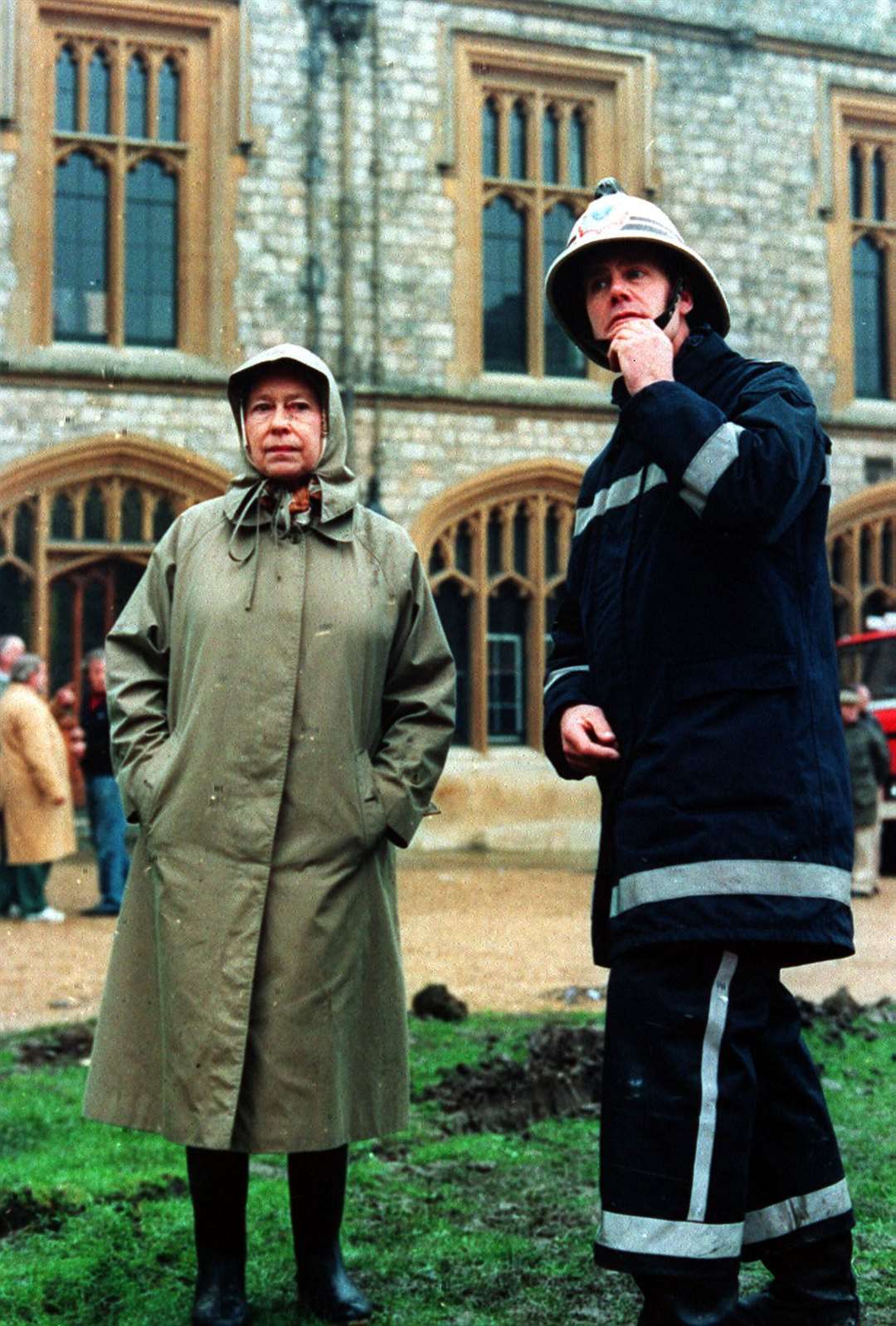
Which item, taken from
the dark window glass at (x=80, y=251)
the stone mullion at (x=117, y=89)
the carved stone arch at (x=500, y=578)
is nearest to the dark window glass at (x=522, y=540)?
the carved stone arch at (x=500, y=578)

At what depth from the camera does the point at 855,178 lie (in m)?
16.8

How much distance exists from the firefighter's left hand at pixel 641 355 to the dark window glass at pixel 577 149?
44.4ft

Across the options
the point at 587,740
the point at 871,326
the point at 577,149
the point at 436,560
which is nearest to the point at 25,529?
the point at 436,560

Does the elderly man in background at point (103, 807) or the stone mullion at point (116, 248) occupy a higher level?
the stone mullion at point (116, 248)

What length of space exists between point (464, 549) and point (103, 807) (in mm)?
5682

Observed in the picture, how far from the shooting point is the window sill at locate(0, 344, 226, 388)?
13.5 meters

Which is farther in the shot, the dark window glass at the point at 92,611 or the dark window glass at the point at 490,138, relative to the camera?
the dark window glass at the point at 490,138

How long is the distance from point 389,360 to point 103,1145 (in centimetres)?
1072

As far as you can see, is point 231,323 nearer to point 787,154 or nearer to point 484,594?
point 484,594

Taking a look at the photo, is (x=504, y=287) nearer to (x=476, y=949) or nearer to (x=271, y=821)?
(x=476, y=949)

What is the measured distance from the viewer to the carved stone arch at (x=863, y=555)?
52.5 ft

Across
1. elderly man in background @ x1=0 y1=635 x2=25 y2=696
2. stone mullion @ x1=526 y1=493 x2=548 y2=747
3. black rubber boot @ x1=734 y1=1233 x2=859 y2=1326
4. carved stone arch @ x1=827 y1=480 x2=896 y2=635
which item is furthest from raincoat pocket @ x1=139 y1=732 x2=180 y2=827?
carved stone arch @ x1=827 y1=480 x2=896 y2=635

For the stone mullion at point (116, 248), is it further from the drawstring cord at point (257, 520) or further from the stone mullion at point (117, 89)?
the drawstring cord at point (257, 520)

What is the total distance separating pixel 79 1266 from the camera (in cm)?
346
